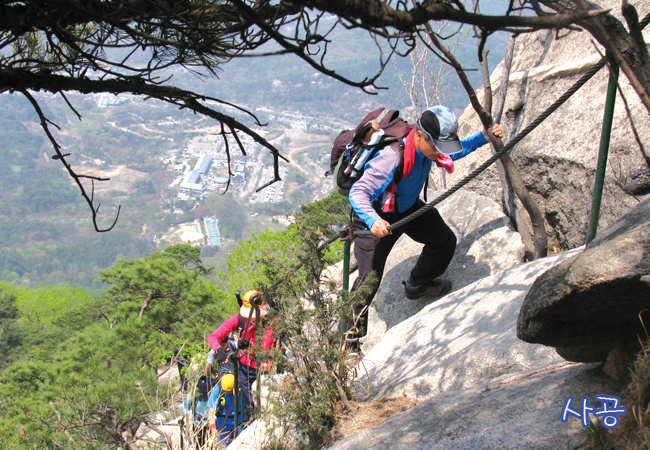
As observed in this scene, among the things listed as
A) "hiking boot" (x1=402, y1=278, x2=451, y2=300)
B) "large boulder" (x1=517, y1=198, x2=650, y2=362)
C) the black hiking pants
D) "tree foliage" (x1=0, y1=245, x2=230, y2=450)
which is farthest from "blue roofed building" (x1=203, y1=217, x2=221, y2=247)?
"large boulder" (x1=517, y1=198, x2=650, y2=362)

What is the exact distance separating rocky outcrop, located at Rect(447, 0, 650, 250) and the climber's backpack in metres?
1.90

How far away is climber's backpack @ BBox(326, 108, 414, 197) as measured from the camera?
374 centimetres

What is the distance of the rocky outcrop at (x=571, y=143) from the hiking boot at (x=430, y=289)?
137 cm

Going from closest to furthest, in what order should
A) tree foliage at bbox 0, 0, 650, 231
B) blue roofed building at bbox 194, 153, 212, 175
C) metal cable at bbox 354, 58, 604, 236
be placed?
tree foliage at bbox 0, 0, 650, 231
metal cable at bbox 354, 58, 604, 236
blue roofed building at bbox 194, 153, 212, 175

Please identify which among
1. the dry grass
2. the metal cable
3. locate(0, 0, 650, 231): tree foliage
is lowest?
the dry grass

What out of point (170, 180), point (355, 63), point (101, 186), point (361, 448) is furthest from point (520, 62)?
point (355, 63)

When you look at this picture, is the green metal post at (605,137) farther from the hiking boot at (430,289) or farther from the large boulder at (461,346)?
the hiking boot at (430,289)

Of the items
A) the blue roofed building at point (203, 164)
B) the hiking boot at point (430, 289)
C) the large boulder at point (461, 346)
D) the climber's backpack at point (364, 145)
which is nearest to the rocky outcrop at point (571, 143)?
the large boulder at point (461, 346)

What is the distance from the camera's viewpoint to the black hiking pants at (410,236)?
4066mm

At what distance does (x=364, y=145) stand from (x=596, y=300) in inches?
92.0

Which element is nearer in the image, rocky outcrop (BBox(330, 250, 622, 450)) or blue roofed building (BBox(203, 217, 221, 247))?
rocky outcrop (BBox(330, 250, 622, 450))

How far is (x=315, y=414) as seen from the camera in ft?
8.99

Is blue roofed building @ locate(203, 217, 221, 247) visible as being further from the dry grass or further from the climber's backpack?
the dry grass

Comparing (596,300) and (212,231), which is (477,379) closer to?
(596,300)
